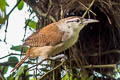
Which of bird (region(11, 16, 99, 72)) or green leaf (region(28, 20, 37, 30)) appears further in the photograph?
green leaf (region(28, 20, 37, 30))

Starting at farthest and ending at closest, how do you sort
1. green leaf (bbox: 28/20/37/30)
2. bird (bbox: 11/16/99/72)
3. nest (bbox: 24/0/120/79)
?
1. green leaf (bbox: 28/20/37/30)
2. nest (bbox: 24/0/120/79)
3. bird (bbox: 11/16/99/72)

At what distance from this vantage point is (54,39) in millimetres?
1360

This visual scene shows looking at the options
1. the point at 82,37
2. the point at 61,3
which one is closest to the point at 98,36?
the point at 82,37

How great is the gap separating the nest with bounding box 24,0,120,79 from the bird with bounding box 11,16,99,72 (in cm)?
31

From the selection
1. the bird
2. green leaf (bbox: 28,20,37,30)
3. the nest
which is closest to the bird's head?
the bird

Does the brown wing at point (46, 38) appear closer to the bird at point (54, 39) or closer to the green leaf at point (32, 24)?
the bird at point (54, 39)

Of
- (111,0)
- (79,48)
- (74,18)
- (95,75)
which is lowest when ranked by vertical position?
(95,75)

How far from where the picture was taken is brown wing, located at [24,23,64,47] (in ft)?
4.40

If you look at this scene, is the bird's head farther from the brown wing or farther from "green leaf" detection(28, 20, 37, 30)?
"green leaf" detection(28, 20, 37, 30)

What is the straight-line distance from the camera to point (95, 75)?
6.10 ft

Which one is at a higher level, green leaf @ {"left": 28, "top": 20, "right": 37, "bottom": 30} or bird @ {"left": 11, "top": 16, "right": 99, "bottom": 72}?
green leaf @ {"left": 28, "top": 20, "right": 37, "bottom": 30}

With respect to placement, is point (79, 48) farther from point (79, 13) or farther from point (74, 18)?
point (74, 18)

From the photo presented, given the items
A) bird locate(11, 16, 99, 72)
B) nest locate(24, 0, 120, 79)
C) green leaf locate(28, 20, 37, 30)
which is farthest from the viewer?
green leaf locate(28, 20, 37, 30)

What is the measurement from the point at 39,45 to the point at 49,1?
59 cm
